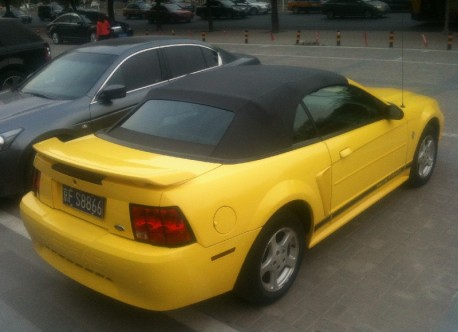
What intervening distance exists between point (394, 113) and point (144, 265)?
110 inches

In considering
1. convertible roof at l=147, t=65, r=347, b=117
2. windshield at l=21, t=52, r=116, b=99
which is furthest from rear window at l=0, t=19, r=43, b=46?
convertible roof at l=147, t=65, r=347, b=117

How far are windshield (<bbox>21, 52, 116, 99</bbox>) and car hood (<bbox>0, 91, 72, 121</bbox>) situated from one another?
151 millimetres

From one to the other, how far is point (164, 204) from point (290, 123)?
4.04ft

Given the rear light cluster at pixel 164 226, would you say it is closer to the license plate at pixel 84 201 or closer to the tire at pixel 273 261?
the license plate at pixel 84 201

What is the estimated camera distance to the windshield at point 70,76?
239 inches

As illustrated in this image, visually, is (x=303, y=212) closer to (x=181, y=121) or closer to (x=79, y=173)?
(x=181, y=121)

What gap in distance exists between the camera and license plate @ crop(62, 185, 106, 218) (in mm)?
3227

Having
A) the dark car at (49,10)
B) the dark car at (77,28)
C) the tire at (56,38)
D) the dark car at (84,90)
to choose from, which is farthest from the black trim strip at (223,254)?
the dark car at (49,10)

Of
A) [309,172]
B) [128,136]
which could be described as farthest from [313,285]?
[128,136]

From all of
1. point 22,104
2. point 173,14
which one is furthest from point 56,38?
point 22,104

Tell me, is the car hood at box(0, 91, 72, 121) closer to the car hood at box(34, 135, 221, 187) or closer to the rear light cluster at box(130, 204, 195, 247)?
the car hood at box(34, 135, 221, 187)

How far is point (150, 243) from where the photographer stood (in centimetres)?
303

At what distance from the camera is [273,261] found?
3564mm

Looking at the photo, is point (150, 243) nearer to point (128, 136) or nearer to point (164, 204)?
point (164, 204)
